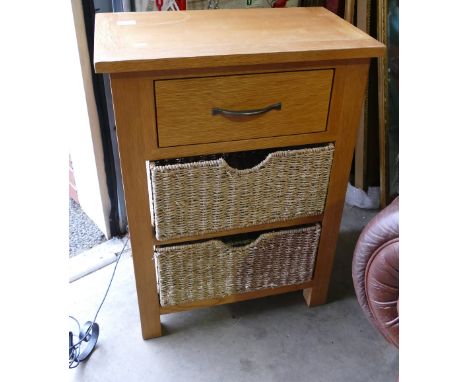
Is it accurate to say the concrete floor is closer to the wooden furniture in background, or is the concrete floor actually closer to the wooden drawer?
the wooden furniture in background

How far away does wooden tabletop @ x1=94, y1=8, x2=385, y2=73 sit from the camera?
2.60 ft

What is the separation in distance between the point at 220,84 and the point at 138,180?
25cm

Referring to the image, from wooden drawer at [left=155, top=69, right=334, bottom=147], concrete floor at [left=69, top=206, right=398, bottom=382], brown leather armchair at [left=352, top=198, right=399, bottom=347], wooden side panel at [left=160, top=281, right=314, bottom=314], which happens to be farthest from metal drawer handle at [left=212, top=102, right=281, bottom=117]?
concrete floor at [left=69, top=206, right=398, bottom=382]

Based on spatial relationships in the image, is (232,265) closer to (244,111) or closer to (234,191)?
(234,191)

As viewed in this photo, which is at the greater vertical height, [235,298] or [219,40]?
[219,40]

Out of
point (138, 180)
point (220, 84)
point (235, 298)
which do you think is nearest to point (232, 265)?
point (235, 298)

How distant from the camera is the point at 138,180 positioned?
36.3 inches

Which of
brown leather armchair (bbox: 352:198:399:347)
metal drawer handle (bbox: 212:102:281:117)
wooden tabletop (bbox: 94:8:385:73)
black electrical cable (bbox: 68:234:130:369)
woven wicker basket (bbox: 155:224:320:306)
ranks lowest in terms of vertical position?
black electrical cable (bbox: 68:234:130:369)

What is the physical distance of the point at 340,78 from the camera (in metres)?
0.92

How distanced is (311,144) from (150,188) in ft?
1.21

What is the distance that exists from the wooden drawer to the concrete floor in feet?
1.75

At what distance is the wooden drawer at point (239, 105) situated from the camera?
2.76 ft
